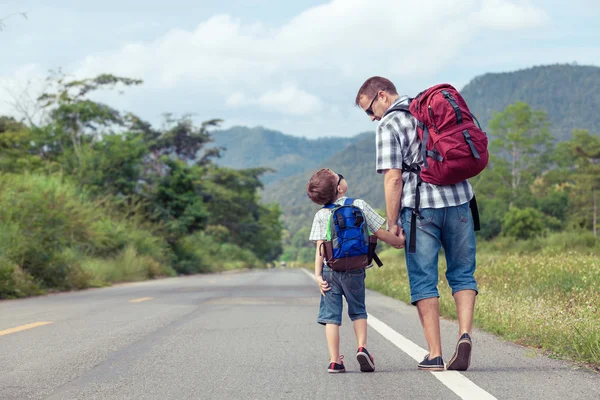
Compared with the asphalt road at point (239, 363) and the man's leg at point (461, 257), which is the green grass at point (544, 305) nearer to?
the asphalt road at point (239, 363)

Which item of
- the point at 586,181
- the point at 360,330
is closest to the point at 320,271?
the point at 360,330

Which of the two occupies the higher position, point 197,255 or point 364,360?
point 364,360

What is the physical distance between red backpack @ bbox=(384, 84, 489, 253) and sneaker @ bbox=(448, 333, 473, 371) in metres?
1.11

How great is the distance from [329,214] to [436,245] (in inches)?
32.5

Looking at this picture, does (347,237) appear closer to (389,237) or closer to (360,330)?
(389,237)

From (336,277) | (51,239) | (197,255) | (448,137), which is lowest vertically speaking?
(197,255)

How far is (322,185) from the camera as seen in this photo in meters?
5.48

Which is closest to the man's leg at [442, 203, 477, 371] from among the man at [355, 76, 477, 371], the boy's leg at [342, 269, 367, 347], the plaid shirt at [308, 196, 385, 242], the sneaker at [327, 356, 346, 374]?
the man at [355, 76, 477, 371]

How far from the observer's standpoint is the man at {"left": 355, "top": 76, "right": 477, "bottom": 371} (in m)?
5.51

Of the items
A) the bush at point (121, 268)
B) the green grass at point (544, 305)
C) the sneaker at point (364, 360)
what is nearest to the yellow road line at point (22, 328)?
the sneaker at point (364, 360)

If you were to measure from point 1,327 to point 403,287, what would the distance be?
27.4ft

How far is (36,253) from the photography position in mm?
17562

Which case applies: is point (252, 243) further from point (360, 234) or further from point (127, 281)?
point (360, 234)

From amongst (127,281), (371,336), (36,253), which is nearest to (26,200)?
(36,253)
